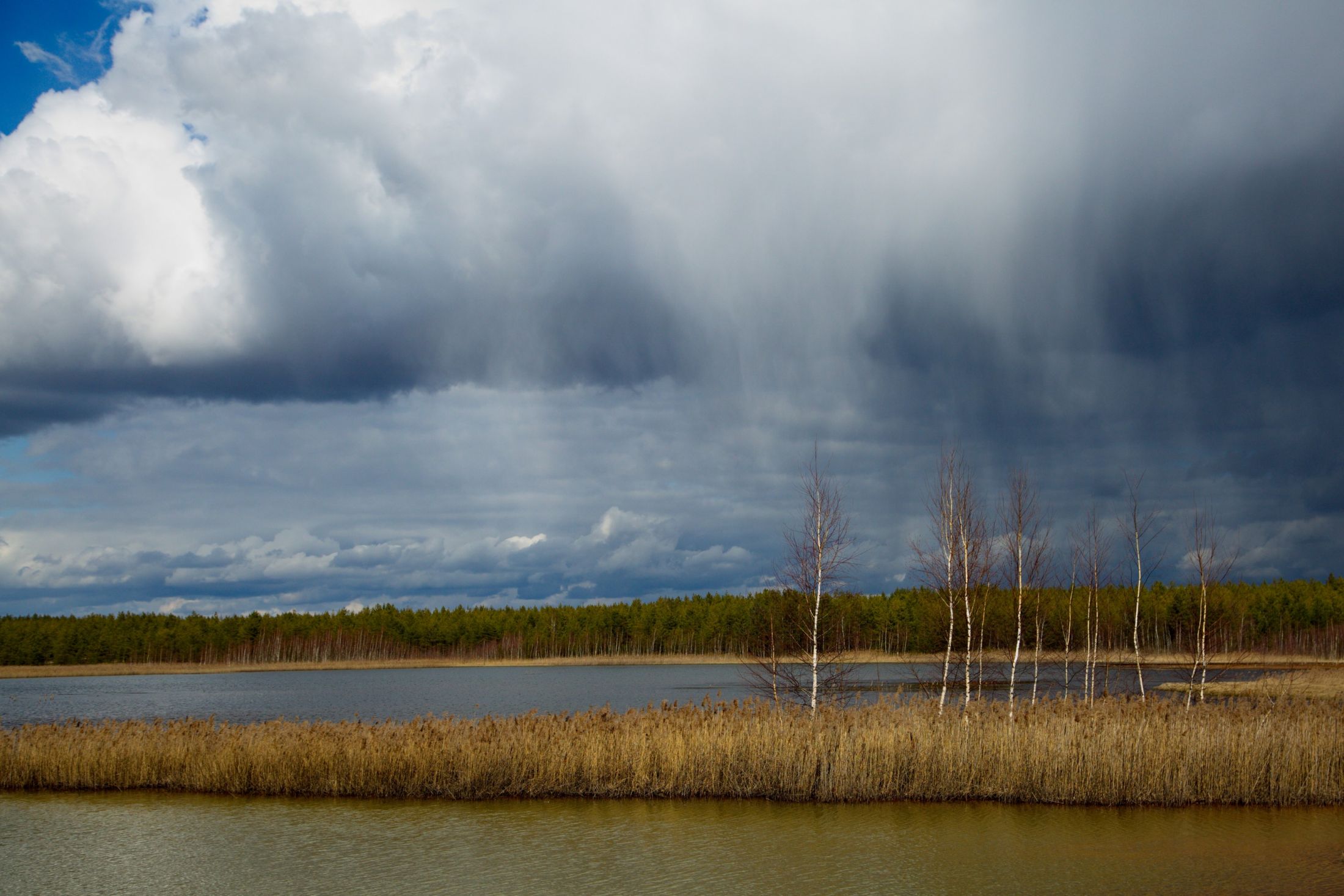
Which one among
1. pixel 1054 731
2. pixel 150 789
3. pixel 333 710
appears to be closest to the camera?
pixel 1054 731

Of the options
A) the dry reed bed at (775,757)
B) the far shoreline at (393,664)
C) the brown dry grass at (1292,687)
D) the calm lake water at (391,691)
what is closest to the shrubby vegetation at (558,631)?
the far shoreline at (393,664)

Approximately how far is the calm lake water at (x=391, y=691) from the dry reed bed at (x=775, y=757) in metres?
7.01

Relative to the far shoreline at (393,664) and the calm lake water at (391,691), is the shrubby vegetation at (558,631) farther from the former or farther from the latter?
the calm lake water at (391,691)

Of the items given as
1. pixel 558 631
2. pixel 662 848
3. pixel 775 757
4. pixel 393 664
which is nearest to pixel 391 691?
pixel 775 757

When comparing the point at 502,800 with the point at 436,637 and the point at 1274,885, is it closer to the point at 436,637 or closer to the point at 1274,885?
the point at 1274,885

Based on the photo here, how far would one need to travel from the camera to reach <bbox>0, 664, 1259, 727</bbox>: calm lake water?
45.9 metres

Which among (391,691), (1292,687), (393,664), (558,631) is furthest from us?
(558,631)

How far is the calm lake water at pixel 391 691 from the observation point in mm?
45938

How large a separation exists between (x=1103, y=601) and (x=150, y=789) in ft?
216

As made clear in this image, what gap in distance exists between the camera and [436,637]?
133625mm

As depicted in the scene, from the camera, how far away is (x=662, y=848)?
16000mm

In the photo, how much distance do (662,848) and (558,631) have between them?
395 ft

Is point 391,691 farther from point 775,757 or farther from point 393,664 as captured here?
point 393,664

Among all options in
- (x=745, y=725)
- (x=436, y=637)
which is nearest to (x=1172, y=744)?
(x=745, y=725)
